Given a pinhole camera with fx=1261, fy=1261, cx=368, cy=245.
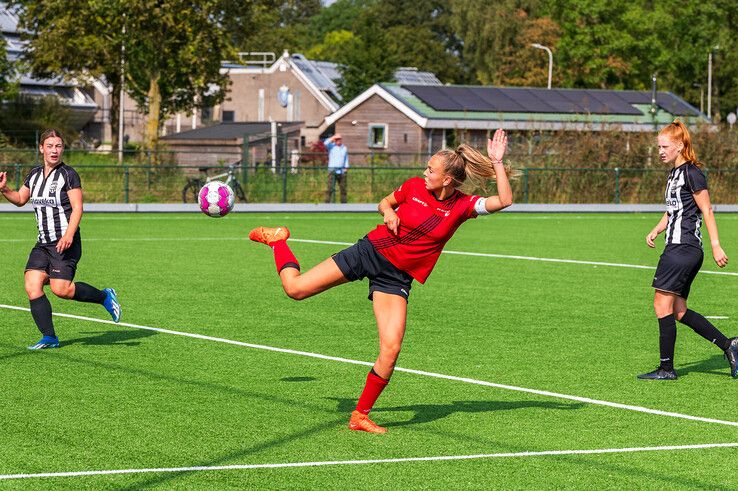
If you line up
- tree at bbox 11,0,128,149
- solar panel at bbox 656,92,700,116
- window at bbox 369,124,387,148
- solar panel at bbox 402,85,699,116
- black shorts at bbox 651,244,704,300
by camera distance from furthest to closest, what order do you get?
window at bbox 369,124,387,148, solar panel at bbox 656,92,700,116, solar panel at bbox 402,85,699,116, tree at bbox 11,0,128,149, black shorts at bbox 651,244,704,300

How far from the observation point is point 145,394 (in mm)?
8797

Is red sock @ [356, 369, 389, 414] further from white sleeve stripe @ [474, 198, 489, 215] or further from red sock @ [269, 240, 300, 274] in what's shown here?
white sleeve stripe @ [474, 198, 489, 215]

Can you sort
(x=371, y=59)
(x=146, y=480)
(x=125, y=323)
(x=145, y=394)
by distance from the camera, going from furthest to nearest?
(x=371, y=59) → (x=125, y=323) → (x=145, y=394) → (x=146, y=480)

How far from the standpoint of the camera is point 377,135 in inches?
2628

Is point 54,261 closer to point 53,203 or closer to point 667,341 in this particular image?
point 53,203

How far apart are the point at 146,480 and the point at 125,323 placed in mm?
6175

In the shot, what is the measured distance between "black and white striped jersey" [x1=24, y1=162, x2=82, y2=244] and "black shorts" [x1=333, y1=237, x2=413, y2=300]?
12.2 ft

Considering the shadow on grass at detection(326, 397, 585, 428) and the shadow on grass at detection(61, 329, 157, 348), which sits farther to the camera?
the shadow on grass at detection(61, 329, 157, 348)

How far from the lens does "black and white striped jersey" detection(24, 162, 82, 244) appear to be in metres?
10.7

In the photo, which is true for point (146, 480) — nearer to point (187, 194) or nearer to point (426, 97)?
point (187, 194)

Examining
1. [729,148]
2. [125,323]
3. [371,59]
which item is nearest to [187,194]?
[729,148]

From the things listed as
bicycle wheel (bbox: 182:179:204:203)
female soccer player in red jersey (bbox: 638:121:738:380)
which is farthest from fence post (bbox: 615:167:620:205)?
female soccer player in red jersey (bbox: 638:121:738:380)

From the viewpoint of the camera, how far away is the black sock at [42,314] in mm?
10727

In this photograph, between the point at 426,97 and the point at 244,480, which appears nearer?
the point at 244,480
